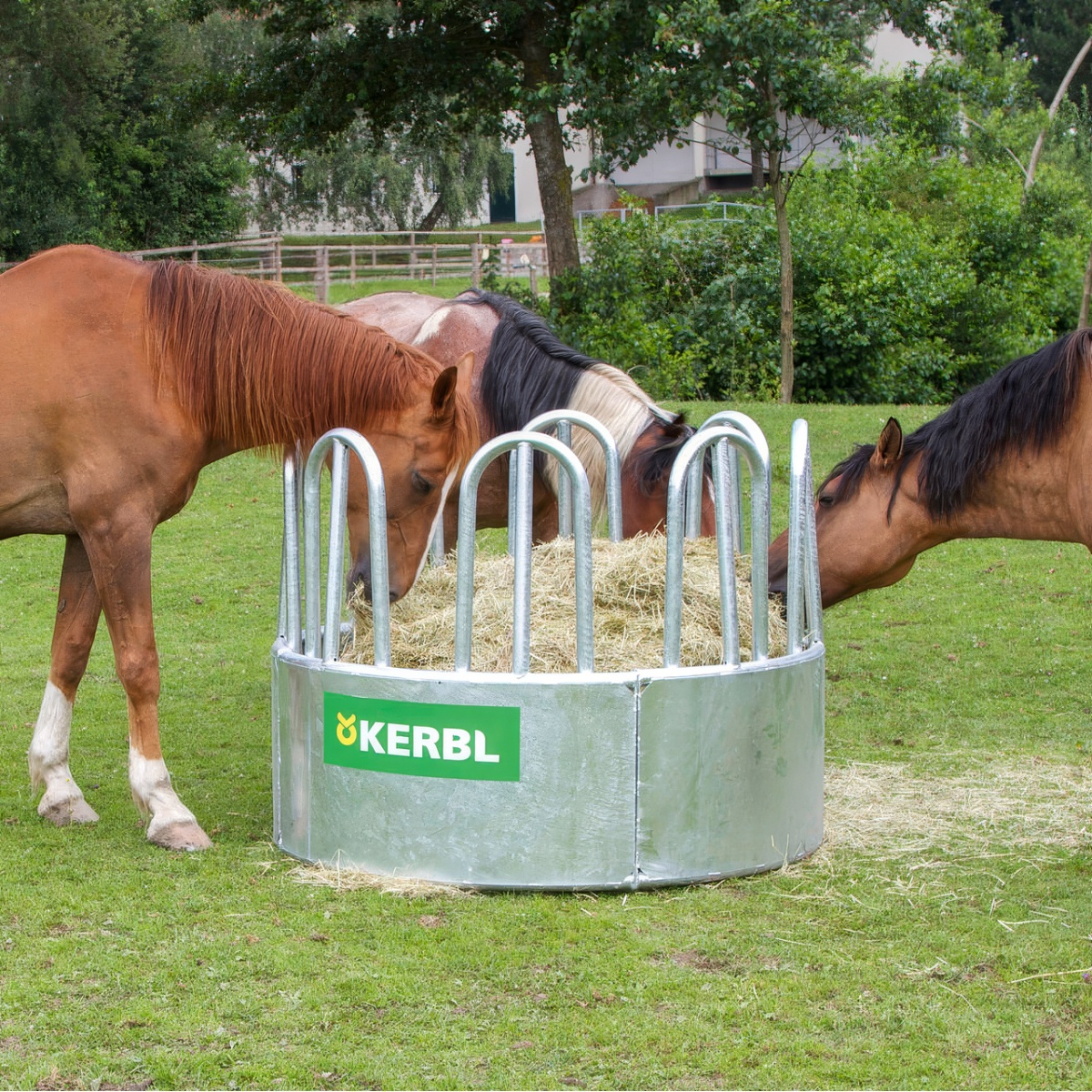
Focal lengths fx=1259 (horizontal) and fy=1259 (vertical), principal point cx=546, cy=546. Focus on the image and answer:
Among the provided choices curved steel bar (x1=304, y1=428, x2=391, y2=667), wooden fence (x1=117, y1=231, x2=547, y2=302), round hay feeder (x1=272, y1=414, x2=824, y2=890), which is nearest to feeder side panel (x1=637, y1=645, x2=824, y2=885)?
round hay feeder (x1=272, y1=414, x2=824, y2=890)

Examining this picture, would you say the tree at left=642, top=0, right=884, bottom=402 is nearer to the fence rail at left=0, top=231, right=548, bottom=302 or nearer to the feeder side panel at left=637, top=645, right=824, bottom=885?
the feeder side panel at left=637, top=645, right=824, bottom=885

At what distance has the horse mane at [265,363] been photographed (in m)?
4.38

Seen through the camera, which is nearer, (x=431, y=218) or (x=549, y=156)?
(x=549, y=156)

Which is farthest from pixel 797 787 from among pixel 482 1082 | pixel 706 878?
pixel 482 1082

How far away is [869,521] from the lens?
16.3 feet

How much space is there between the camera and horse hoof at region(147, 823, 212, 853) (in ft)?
14.0

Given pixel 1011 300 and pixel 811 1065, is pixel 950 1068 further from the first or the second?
pixel 1011 300

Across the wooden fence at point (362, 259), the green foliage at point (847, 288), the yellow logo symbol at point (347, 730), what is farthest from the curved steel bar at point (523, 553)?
the wooden fence at point (362, 259)

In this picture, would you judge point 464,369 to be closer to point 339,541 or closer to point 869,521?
point 339,541

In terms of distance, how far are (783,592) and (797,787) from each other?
1.17 metres

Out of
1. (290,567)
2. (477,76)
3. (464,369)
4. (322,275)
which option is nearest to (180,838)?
(290,567)

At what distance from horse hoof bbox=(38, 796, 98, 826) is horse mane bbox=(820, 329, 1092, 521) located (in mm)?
3246

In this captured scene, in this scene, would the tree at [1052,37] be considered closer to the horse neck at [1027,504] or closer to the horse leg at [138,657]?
the horse neck at [1027,504]

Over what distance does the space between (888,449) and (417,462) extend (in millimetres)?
1814
